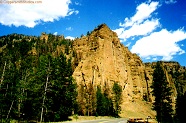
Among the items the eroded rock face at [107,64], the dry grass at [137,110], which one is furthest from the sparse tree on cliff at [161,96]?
the eroded rock face at [107,64]

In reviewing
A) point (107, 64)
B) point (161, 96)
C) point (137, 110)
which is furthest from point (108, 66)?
point (161, 96)

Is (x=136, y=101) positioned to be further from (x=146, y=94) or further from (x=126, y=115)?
(x=126, y=115)

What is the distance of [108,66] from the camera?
115 m

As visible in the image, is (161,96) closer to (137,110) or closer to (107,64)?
(137,110)

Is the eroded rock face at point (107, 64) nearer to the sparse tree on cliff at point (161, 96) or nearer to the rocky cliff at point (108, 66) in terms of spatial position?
the rocky cliff at point (108, 66)

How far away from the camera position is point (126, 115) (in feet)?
308

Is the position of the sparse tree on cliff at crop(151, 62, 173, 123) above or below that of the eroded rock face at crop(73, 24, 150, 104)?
below

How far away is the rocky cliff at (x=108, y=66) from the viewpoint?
107m

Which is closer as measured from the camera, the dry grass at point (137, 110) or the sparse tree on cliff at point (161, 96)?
the sparse tree on cliff at point (161, 96)

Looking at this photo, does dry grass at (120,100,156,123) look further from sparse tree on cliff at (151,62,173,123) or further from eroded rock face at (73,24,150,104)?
sparse tree on cliff at (151,62,173,123)

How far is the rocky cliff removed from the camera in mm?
107375

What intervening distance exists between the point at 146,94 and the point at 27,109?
9855cm

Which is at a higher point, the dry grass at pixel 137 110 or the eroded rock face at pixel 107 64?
the eroded rock face at pixel 107 64

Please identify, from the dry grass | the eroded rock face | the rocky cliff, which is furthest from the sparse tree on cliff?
the eroded rock face
